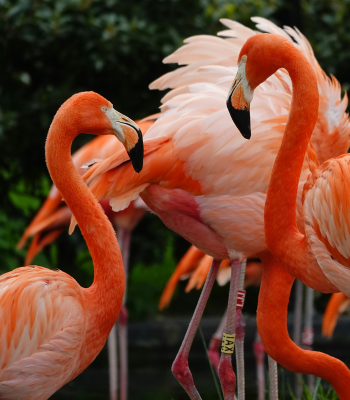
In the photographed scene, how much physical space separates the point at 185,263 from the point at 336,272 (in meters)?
2.10

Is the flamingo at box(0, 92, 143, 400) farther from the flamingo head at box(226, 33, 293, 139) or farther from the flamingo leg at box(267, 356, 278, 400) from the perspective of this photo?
the flamingo leg at box(267, 356, 278, 400)

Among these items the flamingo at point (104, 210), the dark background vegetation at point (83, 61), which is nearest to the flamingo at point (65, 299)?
the flamingo at point (104, 210)

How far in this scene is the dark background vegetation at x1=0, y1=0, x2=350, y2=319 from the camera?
4637mm

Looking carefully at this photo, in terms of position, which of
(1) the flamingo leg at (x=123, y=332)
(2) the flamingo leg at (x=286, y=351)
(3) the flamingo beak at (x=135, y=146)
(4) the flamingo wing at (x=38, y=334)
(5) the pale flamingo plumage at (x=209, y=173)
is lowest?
(1) the flamingo leg at (x=123, y=332)

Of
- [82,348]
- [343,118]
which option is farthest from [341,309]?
[82,348]

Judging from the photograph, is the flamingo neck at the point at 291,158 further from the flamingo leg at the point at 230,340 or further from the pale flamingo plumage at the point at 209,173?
the flamingo leg at the point at 230,340

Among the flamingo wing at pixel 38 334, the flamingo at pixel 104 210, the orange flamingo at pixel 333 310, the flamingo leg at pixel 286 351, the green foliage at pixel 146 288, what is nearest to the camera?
the flamingo wing at pixel 38 334

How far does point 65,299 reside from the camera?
2359 millimetres

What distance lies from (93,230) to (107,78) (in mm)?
2772

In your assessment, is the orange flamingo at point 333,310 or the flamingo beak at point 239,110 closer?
the flamingo beak at point 239,110

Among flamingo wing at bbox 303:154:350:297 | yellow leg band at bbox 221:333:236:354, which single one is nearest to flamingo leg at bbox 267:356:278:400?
yellow leg band at bbox 221:333:236:354

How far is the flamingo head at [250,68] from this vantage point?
7.60 ft

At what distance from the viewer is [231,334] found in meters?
2.76

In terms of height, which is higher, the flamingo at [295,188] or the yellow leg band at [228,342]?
the flamingo at [295,188]
